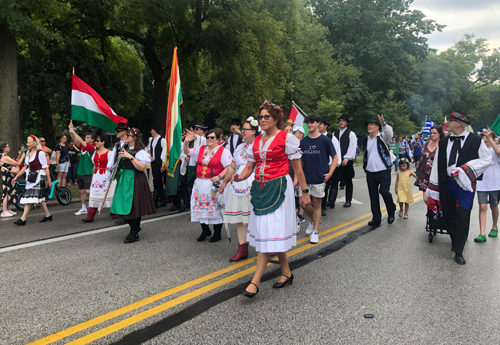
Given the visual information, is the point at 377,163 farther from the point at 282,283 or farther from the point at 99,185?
the point at 99,185

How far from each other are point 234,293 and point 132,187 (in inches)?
110

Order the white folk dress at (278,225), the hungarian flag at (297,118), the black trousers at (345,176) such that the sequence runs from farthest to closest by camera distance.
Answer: the hungarian flag at (297,118) → the black trousers at (345,176) → the white folk dress at (278,225)

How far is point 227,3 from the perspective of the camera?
656 inches

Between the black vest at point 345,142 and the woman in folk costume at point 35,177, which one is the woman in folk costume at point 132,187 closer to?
the woman in folk costume at point 35,177

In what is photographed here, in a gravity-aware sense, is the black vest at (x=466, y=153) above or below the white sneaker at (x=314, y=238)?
above

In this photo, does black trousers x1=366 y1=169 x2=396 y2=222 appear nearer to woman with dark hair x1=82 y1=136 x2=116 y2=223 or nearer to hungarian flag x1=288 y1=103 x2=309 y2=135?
hungarian flag x1=288 y1=103 x2=309 y2=135

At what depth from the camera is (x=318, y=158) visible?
22.8ft

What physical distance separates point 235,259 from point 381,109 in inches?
1380

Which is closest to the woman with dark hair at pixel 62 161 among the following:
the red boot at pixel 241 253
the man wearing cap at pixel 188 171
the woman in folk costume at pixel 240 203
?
the man wearing cap at pixel 188 171

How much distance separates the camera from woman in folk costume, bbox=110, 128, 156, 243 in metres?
6.25

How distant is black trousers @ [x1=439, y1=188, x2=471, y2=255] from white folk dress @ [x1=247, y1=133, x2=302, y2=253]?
2.52 m

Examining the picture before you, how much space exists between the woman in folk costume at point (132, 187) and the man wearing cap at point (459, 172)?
422 centimetres

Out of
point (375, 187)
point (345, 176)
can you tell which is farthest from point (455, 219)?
point (345, 176)

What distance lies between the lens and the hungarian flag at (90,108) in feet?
27.0
